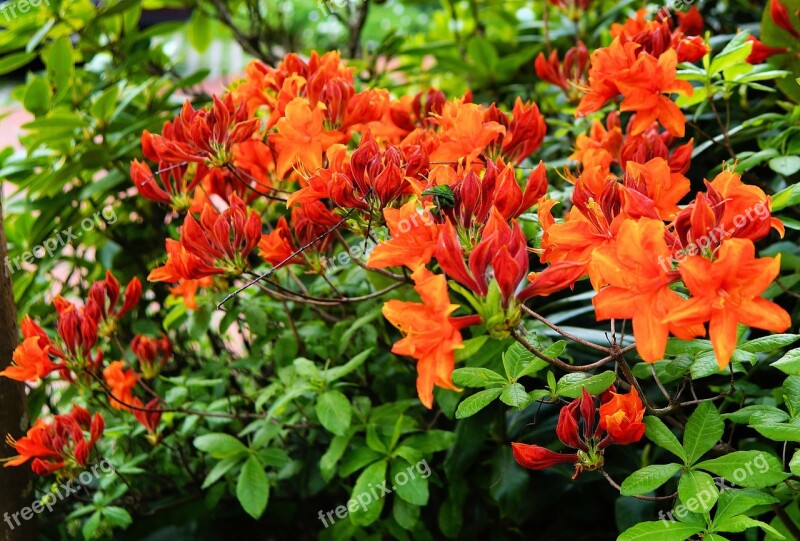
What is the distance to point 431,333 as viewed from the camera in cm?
93

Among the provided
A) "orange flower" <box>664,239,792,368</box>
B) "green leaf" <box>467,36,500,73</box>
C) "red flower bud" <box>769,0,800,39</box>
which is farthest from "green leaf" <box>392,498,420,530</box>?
"green leaf" <box>467,36,500,73</box>

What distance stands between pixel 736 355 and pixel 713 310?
1.00 feet

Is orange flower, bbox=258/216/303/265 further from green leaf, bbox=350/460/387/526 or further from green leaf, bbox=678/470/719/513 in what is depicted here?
green leaf, bbox=678/470/719/513

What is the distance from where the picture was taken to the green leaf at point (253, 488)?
1.57 m

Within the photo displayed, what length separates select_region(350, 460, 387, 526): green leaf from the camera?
4.93 feet

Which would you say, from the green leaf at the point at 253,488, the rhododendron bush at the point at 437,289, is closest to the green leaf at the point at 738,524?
the rhododendron bush at the point at 437,289

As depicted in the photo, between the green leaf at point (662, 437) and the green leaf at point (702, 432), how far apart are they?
0.05 ft

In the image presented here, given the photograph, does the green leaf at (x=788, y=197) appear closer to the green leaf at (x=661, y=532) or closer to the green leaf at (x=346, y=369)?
the green leaf at (x=661, y=532)

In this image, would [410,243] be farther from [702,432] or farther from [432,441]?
[432,441]

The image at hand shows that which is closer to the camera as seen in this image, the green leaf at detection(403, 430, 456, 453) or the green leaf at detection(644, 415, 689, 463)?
the green leaf at detection(644, 415, 689, 463)

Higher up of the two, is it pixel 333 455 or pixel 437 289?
pixel 437 289

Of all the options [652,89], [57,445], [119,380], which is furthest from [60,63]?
[652,89]

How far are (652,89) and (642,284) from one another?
1.89ft

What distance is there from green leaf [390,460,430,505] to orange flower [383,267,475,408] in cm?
60
